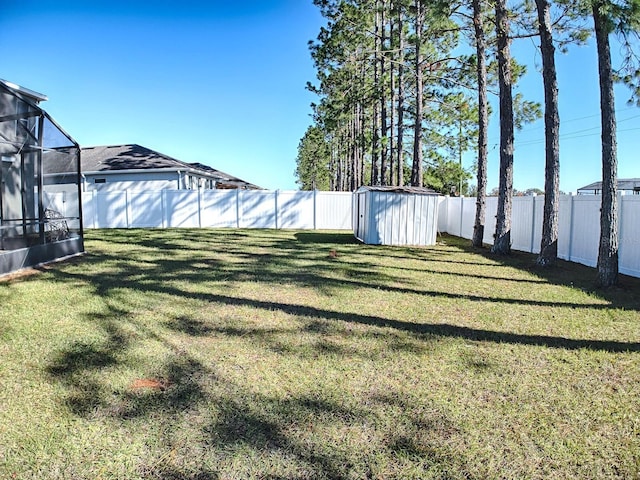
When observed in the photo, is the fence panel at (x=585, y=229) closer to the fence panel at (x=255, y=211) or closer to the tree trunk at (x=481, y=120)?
the tree trunk at (x=481, y=120)

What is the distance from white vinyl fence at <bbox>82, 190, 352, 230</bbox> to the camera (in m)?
18.5

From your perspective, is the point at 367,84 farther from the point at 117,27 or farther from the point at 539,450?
the point at 539,450

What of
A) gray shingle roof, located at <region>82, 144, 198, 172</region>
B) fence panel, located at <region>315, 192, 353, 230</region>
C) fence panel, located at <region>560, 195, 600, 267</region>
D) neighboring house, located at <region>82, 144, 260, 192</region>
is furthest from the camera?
gray shingle roof, located at <region>82, 144, 198, 172</region>

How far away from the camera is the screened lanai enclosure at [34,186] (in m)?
7.44

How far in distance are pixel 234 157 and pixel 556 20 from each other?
26.8 m

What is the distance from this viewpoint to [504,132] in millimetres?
9672

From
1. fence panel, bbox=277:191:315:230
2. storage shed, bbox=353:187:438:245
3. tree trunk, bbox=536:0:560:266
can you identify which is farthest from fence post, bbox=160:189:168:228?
tree trunk, bbox=536:0:560:266

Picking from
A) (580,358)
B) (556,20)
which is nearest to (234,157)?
(556,20)

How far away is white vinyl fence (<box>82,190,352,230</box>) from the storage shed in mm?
7073

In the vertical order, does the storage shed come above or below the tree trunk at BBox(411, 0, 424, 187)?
below

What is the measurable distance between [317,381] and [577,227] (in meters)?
7.88

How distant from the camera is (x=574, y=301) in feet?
17.6

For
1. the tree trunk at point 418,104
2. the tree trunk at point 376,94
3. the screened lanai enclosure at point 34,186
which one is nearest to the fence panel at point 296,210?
the tree trunk at point 376,94

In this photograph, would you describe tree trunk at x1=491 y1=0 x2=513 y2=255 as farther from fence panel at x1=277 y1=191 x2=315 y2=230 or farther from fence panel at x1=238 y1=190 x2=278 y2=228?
fence panel at x1=238 y1=190 x2=278 y2=228
